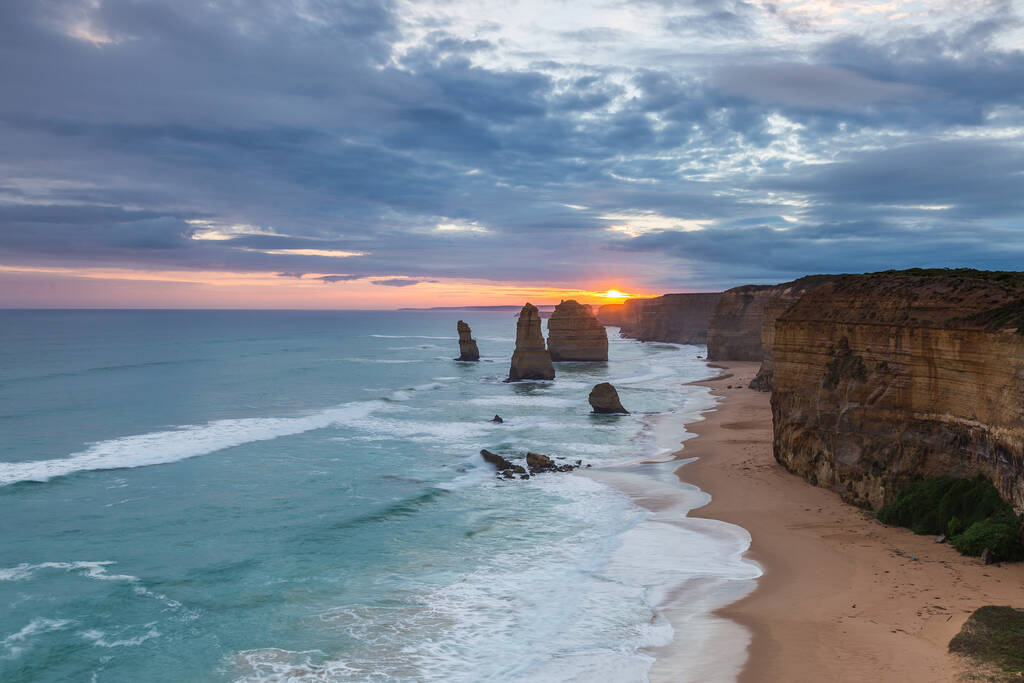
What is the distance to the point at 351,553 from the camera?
2123 cm

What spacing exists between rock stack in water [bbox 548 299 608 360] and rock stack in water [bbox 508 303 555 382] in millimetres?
19862

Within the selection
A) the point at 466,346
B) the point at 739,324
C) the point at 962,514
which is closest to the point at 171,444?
the point at 962,514

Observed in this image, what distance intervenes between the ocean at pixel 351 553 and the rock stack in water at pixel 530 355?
23.0 m

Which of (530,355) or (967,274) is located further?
(530,355)

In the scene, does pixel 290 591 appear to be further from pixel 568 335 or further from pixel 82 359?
pixel 82 359

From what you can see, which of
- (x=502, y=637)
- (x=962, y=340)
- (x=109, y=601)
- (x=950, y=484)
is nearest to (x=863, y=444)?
(x=950, y=484)

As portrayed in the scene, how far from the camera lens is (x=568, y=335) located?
93062 millimetres

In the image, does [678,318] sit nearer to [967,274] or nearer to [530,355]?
[530,355]

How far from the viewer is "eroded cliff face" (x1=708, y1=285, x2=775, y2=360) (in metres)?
85.6

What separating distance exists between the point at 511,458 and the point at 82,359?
85816 mm

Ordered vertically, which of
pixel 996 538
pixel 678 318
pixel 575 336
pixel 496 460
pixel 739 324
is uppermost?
pixel 678 318

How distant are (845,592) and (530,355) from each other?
5591 centimetres

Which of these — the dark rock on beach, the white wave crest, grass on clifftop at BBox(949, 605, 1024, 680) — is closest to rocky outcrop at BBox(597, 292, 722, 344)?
the white wave crest

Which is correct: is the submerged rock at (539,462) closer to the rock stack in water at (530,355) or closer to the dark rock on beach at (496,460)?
the dark rock on beach at (496,460)
